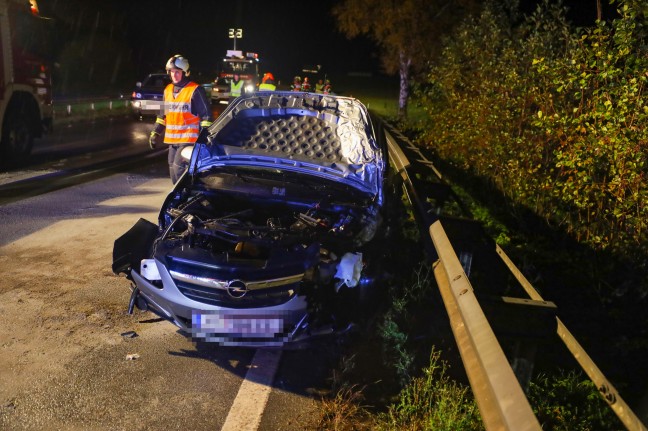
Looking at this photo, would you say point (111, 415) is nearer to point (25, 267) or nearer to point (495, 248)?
point (25, 267)

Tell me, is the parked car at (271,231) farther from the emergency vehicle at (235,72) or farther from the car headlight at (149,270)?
the emergency vehicle at (235,72)

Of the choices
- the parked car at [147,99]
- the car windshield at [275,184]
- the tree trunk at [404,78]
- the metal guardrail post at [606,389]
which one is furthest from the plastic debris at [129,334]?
the tree trunk at [404,78]

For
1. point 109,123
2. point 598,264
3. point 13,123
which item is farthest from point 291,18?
point 598,264

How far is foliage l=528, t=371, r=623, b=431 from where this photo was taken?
12.0 ft

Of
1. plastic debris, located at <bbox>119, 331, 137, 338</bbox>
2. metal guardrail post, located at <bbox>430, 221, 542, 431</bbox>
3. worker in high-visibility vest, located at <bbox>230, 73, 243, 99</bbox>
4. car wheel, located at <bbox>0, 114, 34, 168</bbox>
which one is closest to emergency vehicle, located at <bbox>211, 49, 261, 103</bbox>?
worker in high-visibility vest, located at <bbox>230, 73, 243, 99</bbox>

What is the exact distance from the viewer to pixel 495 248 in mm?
5543

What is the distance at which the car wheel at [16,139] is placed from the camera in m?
11.8

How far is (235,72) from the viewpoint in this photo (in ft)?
97.8

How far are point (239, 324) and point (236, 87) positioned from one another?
2397cm

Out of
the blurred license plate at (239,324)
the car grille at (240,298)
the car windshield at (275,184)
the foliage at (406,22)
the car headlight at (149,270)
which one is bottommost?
the blurred license plate at (239,324)

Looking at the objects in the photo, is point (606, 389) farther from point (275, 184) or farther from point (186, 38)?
point (186, 38)

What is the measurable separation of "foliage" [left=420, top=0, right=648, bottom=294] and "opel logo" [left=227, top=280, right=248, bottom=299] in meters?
3.49

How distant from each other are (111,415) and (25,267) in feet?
9.62

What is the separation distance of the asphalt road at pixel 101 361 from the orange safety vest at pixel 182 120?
141 centimetres
